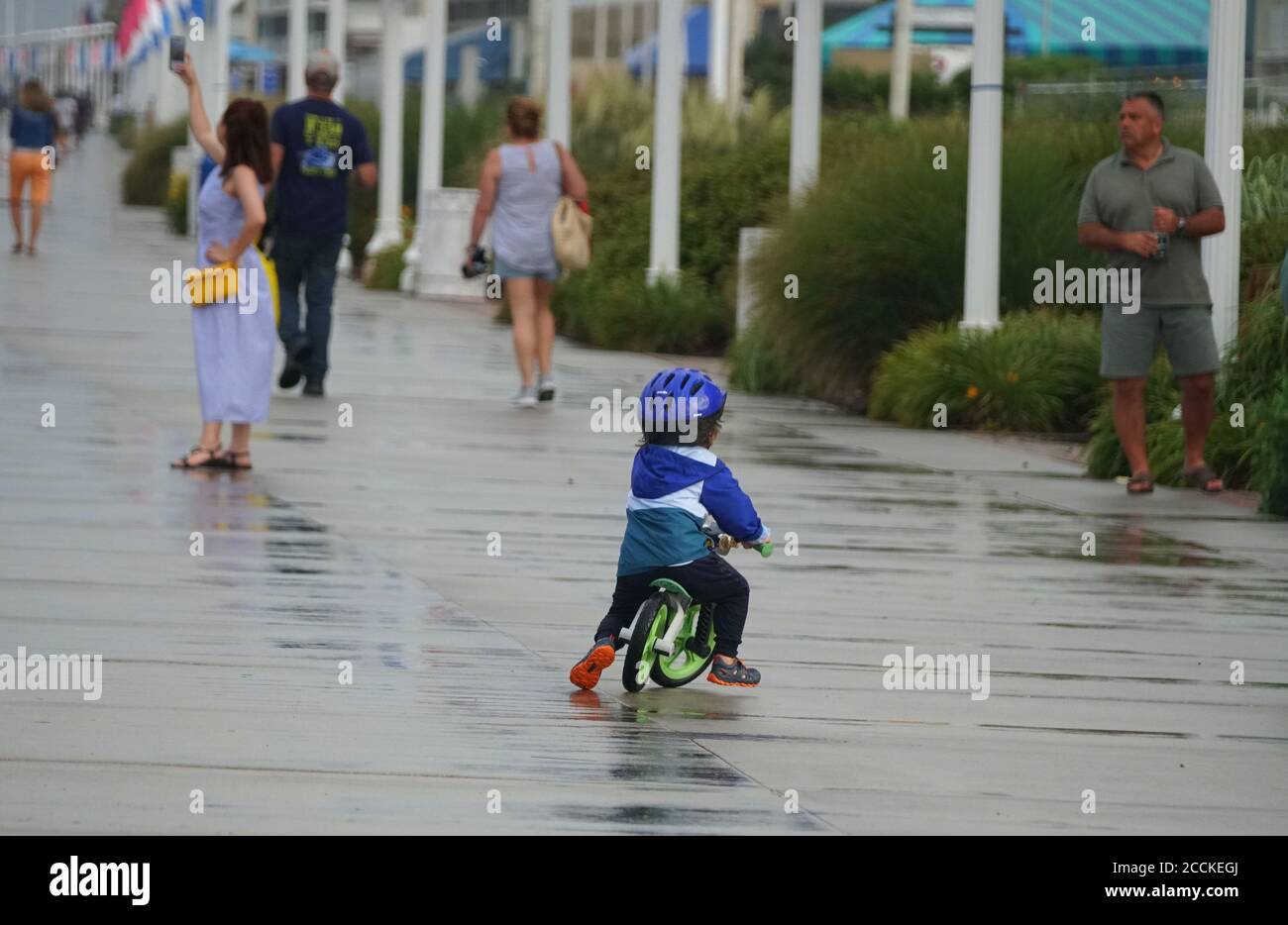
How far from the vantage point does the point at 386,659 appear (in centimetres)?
752

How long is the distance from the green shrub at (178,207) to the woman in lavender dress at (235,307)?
26839 millimetres

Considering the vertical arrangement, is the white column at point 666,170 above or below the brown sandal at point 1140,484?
above

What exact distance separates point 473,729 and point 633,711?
593mm

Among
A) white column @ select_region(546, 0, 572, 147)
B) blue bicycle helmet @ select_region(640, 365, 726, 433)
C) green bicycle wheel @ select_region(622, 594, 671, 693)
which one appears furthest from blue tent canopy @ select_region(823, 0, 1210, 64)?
green bicycle wheel @ select_region(622, 594, 671, 693)

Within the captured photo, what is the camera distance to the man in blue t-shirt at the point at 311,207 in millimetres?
15578

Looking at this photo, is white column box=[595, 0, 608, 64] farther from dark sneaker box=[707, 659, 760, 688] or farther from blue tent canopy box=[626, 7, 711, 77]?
dark sneaker box=[707, 659, 760, 688]

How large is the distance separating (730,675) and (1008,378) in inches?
312

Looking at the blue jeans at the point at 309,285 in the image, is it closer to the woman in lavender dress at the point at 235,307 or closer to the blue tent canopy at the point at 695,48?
the woman in lavender dress at the point at 235,307

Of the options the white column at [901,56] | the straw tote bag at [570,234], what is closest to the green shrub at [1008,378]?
the straw tote bag at [570,234]

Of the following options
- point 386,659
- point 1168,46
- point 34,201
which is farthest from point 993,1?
point 1168,46

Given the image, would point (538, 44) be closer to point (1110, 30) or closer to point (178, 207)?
point (1110, 30)

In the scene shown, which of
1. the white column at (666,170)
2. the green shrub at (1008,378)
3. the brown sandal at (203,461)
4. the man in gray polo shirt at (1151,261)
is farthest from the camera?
the white column at (666,170)

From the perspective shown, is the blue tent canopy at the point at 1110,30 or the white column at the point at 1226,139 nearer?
the white column at the point at 1226,139

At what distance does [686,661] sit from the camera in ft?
24.2
